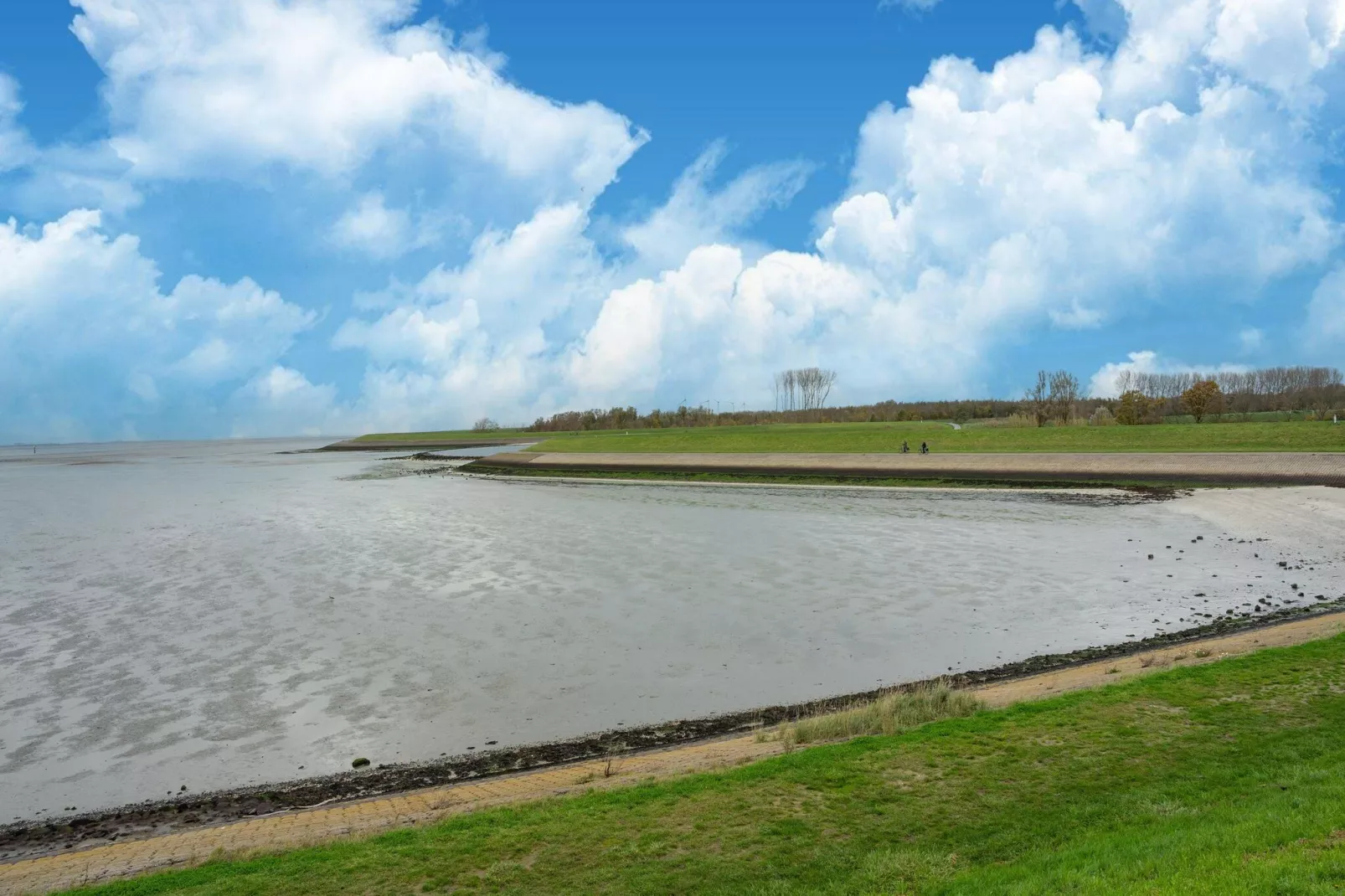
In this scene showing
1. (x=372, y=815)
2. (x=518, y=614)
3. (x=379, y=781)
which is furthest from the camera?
(x=518, y=614)

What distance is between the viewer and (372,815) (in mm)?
7844

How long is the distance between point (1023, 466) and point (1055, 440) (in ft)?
24.9

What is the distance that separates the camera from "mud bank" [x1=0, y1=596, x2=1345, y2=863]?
8078mm

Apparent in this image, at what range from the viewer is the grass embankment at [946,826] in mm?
5371

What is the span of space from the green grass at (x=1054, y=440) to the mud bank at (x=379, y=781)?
41.6 metres

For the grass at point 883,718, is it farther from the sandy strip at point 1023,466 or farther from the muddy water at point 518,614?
the sandy strip at point 1023,466

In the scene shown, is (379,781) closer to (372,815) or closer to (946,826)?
(372,815)

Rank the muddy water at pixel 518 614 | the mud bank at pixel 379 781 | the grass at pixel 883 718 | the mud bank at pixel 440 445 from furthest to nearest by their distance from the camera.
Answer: the mud bank at pixel 440 445 < the muddy water at pixel 518 614 < the grass at pixel 883 718 < the mud bank at pixel 379 781

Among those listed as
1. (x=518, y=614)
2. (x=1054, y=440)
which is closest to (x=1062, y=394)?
(x=1054, y=440)

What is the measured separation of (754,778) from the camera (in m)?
7.60

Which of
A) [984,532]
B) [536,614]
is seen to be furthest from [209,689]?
[984,532]

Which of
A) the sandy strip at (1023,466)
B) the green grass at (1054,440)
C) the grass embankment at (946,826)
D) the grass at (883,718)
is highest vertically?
the green grass at (1054,440)

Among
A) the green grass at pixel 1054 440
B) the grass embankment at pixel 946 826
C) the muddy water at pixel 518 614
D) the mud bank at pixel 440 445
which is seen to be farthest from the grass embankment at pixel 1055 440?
the mud bank at pixel 440 445

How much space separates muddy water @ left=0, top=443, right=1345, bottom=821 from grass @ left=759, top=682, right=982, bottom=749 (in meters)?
2.02
